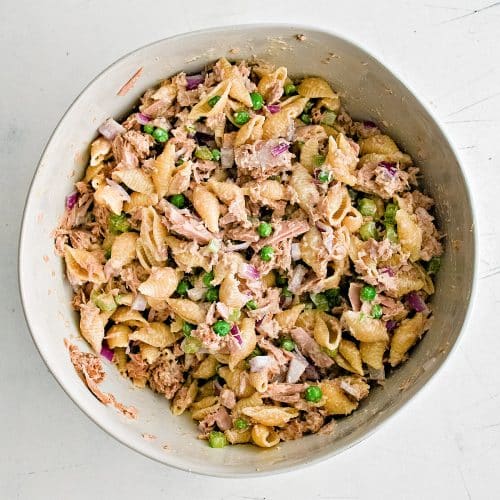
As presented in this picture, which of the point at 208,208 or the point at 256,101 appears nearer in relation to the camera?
the point at 208,208

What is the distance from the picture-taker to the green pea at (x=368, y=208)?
7.50ft

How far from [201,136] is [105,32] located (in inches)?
22.1

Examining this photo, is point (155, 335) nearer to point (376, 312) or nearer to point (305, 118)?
point (376, 312)

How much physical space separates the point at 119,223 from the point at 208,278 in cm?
34

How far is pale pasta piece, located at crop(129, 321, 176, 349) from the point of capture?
2232 mm

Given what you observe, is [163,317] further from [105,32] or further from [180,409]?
[105,32]

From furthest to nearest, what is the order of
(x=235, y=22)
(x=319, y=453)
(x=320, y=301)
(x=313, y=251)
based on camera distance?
1. (x=235, y=22)
2. (x=320, y=301)
3. (x=313, y=251)
4. (x=319, y=453)

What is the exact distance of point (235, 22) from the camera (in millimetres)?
2521

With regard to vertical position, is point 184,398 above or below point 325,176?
below

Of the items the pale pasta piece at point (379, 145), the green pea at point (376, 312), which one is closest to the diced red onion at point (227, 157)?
the pale pasta piece at point (379, 145)

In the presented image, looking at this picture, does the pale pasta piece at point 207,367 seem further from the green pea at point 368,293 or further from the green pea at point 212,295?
the green pea at point 368,293

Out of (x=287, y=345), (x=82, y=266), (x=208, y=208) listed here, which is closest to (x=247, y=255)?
(x=208, y=208)

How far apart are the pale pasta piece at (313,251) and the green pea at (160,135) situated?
0.55 meters

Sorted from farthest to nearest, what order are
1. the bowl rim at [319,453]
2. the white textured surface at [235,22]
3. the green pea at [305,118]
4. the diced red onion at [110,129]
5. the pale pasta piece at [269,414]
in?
the white textured surface at [235,22] → the green pea at [305,118] → the diced red onion at [110,129] → the pale pasta piece at [269,414] → the bowl rim at [319,453]
